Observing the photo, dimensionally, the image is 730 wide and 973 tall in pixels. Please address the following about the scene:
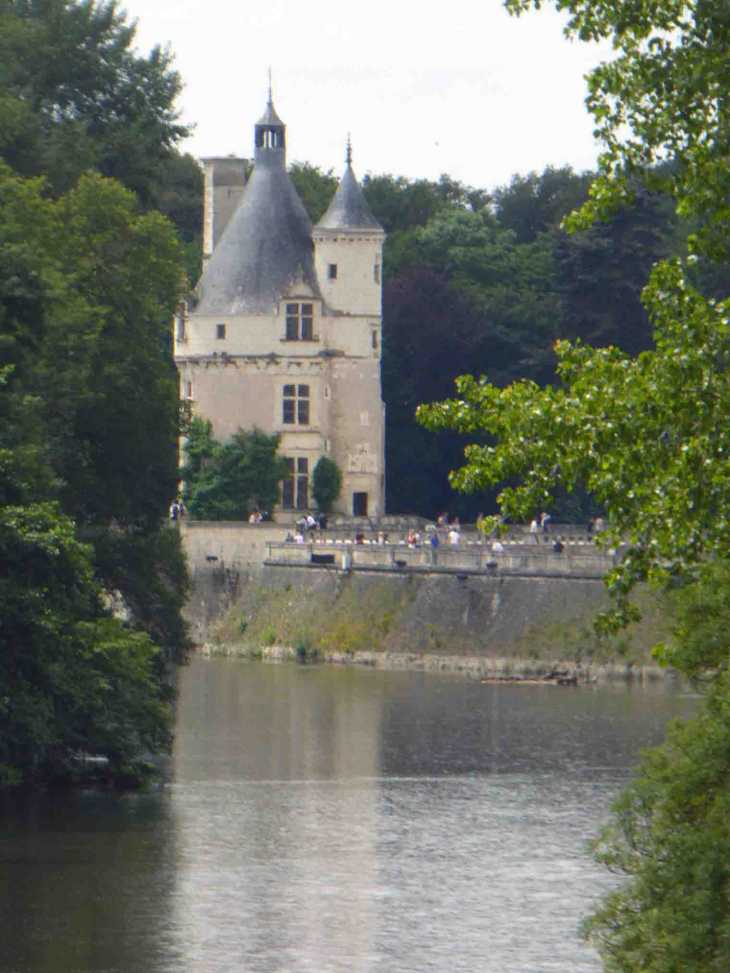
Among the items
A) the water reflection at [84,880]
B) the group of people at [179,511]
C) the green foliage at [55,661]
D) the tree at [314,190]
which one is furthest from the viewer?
the tree at [314,190]

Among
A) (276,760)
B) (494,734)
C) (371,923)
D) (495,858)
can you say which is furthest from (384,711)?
(371,923)

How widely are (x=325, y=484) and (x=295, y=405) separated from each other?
9.18 feet

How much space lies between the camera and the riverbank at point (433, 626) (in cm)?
5122

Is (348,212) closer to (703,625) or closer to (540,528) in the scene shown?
(540,528)

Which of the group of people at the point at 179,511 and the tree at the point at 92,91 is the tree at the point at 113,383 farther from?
the group of people at the point at 179,511

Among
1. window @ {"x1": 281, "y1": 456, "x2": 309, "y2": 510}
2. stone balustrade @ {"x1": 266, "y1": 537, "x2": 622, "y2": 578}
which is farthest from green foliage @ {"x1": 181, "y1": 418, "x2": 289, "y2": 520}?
stone balustrade @ {"x1": 266, "y1": 537, "x2": 622, "y2": 578}

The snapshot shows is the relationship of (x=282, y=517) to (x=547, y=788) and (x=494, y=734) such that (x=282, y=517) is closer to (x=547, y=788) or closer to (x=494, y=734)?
(x=494, y=734)

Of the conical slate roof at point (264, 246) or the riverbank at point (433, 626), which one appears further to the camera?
the conical slate roof at point (264, 246)

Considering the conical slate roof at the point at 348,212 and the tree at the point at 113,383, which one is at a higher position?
the conical slate roof at the point at 348,212

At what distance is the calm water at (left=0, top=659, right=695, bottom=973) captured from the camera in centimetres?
2220

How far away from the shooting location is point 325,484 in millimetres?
65688

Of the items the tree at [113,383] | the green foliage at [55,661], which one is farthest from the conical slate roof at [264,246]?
the green foliage at [55,661]

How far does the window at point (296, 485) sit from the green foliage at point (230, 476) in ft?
3.19

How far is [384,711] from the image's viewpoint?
4281 cm
